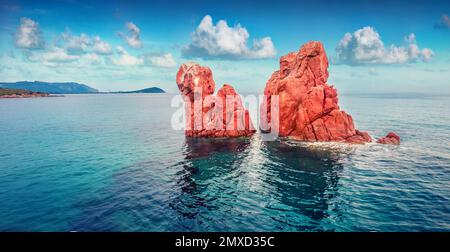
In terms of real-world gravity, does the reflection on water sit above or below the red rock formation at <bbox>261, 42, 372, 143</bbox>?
below

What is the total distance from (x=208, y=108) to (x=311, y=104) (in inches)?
1227

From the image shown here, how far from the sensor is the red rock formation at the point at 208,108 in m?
86.9

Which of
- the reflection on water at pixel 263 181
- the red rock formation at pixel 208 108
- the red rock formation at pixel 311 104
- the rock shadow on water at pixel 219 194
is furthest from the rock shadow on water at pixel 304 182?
the red rock formation at pixel 208 108

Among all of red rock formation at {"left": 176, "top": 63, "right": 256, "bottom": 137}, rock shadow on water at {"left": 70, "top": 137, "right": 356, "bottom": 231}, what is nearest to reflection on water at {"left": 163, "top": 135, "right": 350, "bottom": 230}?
rock shadow on water at {"left": 70, "top": 137, "right": 356, "bottom": 231}

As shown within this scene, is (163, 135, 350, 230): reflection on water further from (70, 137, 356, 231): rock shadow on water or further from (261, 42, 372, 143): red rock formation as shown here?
(261, 42, 372, 143): red rock formation

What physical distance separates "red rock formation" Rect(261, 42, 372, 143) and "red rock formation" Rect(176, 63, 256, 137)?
12.0m

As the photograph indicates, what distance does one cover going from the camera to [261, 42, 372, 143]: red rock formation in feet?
253

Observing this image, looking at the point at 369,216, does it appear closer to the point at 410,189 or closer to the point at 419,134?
the point at 410,189

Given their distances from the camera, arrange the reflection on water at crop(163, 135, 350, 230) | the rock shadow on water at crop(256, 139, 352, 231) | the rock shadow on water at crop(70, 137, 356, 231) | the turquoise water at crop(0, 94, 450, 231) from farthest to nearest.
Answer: the reflection on water at crop(163, 135, 350, 230)
the rock shadow on water at crop(256, 139, 352, 231)
the turquoise water at crop(0, 94, 450, 231)
the rock shadow on water at crop(70, 137, 356, 231)

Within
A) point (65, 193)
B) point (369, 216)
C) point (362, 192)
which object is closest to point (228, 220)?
point (369, 216)

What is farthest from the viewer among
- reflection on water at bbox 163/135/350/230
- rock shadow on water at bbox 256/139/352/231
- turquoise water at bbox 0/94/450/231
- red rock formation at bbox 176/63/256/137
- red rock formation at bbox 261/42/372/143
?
red rock formation at bbox 176/63/256/137

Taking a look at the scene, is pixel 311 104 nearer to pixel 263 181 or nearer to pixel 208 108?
pixel 208 108

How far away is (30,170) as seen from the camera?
51469 millimetres

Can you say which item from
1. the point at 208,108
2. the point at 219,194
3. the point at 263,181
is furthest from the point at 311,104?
the point at 219,194
